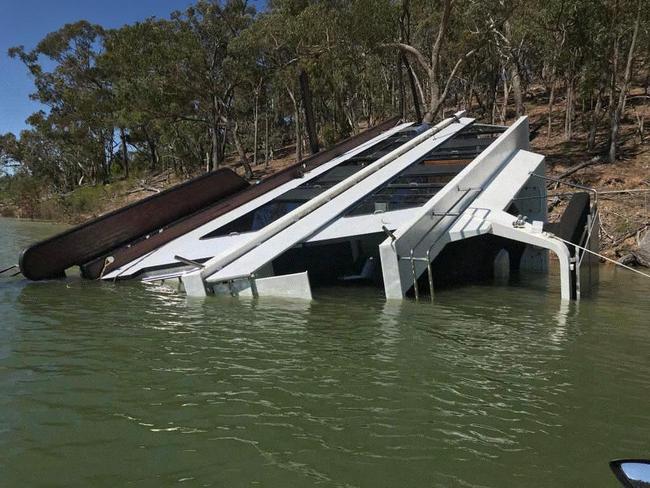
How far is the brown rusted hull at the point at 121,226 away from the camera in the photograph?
10430 mm

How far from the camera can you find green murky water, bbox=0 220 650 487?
3441 millimetres

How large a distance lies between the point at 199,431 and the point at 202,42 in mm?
27710

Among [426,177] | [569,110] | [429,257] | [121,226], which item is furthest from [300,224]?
[569,110]

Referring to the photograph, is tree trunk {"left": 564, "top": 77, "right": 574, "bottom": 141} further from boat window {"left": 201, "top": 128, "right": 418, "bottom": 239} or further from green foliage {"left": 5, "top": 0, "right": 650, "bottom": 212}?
boat window {"left": 201, "top": 128, "right": 418, "bottom": 239}

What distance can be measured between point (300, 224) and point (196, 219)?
331 cm

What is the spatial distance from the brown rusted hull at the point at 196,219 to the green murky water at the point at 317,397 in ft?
9.98

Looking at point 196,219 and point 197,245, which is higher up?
point 196,219

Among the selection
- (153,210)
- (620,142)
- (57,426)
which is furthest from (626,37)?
(57,426)

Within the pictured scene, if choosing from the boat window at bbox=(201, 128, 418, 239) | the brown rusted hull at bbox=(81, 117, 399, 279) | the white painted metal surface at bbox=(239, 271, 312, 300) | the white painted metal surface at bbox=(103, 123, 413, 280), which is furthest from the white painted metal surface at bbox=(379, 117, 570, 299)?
the brown rusted hull at bbox=(81, 117, 399, 279)

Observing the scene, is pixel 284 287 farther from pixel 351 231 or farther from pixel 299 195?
pixel 299 195

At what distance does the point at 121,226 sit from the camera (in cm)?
1171

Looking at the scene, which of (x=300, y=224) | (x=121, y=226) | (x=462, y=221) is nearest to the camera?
(x=462, y=221)

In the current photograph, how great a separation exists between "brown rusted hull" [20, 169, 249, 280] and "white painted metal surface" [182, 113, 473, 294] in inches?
127

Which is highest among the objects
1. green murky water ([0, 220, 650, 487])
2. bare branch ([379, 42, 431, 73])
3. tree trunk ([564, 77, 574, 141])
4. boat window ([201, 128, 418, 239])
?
bare branch ([379, 42, 431, 73])
